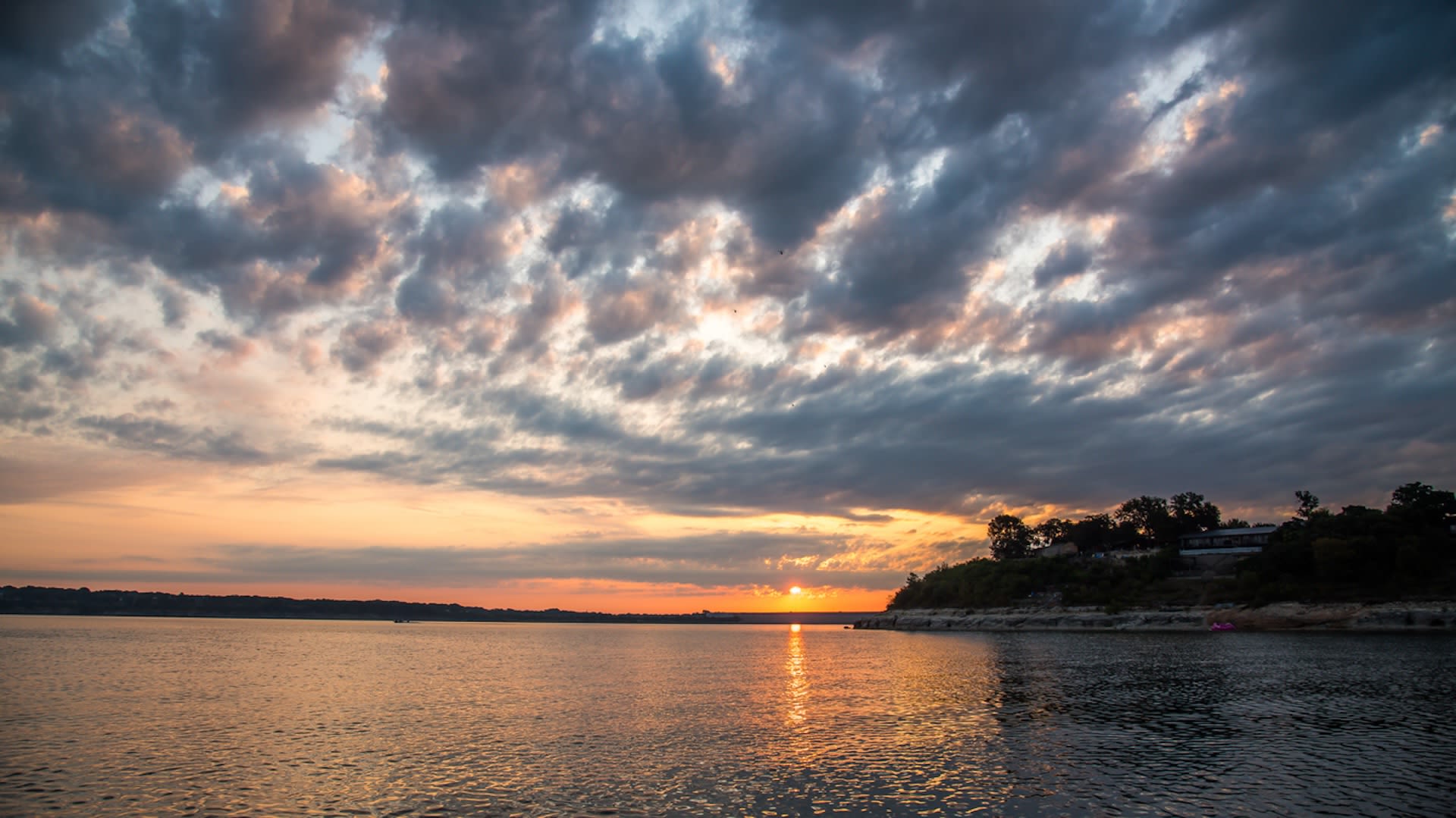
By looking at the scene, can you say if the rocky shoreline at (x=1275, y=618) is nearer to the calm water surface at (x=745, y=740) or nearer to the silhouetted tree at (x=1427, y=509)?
the silhouetted tree at (x=1427, y=509)

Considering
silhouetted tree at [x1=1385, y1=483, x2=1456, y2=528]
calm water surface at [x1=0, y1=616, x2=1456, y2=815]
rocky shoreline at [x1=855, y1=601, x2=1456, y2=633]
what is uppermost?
silhouetted tree at [x1=1385, y1=483, x2=1456, y2=528]

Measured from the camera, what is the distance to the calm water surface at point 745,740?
98.6ft

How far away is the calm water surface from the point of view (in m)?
30.1

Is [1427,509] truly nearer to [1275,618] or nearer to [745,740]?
[1275,618]

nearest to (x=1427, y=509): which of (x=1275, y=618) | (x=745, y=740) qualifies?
(x=1275, y=618)

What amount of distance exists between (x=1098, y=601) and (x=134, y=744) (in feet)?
645

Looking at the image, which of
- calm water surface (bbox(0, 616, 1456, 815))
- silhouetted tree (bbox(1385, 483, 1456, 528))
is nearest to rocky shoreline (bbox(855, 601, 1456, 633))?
silhouetted tree (bbox(1385, 483, 1456, 528))

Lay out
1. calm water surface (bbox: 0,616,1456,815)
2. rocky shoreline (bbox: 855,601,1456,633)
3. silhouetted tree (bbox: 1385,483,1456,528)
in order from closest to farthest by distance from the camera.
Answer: calm water surface (bbox: 0,616,1456,815) < rocky shoreline (bbox: 855,601,1456,633) < silhouetted tree (bbox: 1385,483,1456,528)

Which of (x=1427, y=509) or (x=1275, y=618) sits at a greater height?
(x=1427, y=509)

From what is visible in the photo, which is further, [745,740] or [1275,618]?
[1275,618]

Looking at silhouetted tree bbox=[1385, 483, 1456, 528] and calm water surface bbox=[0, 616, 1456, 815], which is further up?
silhouetted tree bbox=[1385, 483, 1456, 528]

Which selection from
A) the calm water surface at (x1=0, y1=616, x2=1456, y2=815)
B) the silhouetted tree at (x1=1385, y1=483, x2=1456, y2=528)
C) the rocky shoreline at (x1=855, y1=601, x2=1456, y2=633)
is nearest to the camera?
the calm water surface at (x1=0, y1=616, x2=1456, y2=815)

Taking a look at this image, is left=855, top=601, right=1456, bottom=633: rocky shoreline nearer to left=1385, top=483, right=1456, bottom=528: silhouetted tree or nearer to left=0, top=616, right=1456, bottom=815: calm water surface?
left=1385, top=483, right=1456, bottom=528: silhouetted tree

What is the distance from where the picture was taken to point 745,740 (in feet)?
144
